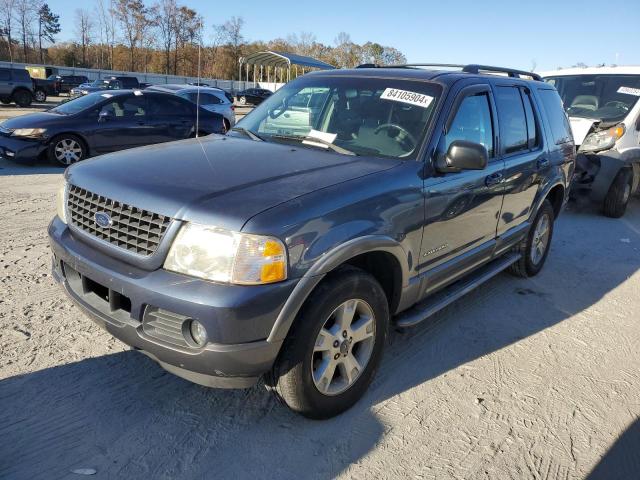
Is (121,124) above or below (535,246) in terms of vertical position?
above

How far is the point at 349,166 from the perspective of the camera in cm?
301

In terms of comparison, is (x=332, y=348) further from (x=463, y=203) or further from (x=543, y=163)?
(x=543, y=163)

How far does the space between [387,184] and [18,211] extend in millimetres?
5298

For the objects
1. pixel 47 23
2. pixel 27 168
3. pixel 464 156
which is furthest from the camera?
pixel 47 23

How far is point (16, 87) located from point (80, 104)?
1878 centimetres

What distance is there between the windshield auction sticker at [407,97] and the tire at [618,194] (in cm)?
610

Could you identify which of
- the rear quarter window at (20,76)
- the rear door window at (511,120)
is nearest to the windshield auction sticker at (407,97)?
the rear door window at (511,120)

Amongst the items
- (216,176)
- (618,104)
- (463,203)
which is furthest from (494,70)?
(618,104)

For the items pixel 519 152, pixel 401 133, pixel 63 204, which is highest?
pixel 401 133

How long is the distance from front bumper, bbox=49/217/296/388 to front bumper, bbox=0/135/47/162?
25.0ft

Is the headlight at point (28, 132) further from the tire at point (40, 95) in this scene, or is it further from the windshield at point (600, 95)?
the tire at point (40, 95)

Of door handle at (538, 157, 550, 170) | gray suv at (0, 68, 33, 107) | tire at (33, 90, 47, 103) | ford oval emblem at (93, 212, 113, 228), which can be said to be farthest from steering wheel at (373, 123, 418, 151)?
tire at (33, 90, 47, 103)

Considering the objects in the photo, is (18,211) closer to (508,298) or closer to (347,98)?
(347,98)

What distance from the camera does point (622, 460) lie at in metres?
2.73
